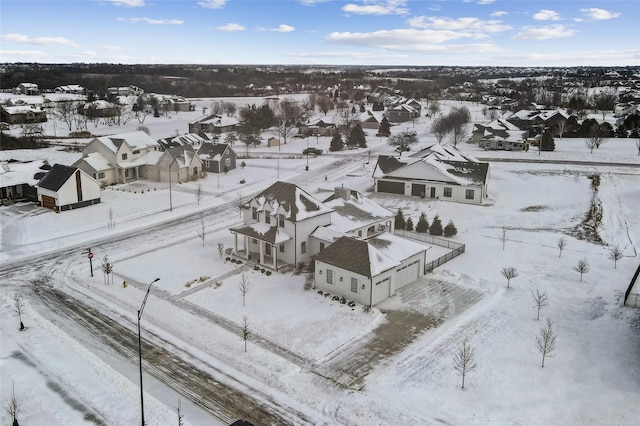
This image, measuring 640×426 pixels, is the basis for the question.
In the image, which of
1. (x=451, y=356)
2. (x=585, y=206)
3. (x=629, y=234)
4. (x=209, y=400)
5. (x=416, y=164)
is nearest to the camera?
(x=209, y=400)

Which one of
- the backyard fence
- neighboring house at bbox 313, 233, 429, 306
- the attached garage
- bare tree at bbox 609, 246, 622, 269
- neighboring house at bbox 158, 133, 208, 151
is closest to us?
neighboring house at bbox 313, 233, 429, 306

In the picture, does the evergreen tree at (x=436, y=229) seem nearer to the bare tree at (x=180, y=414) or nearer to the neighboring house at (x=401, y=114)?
the bare tree at (x=180, y=414)

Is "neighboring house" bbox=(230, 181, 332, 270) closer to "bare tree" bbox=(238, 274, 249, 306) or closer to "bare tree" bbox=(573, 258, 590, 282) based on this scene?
"bare tree" bbox=(238, 274, 249, 306)

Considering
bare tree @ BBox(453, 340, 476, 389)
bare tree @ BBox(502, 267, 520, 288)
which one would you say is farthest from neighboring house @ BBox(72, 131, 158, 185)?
bare tree @ BBox(453, 340, 476, 389)

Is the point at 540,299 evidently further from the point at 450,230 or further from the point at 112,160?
the point at 112,160

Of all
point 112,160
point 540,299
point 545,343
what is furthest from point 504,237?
point 112,160

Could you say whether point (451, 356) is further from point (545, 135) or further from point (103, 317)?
point (545, 135)

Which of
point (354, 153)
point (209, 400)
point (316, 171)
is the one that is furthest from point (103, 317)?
point (354, 153)
